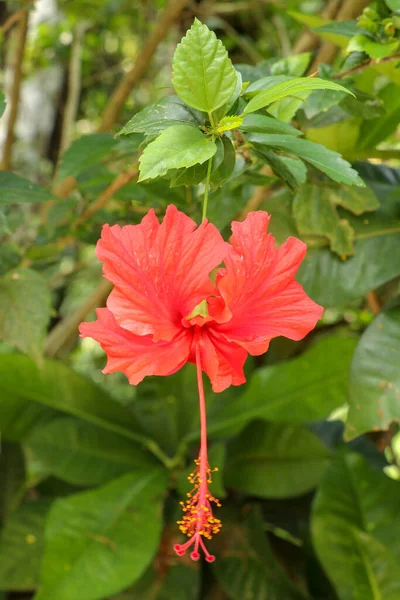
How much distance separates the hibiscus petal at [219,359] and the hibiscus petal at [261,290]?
1 centimetres

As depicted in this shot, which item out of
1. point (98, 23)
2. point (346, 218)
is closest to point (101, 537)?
point (346, 218)

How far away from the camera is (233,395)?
138 cm

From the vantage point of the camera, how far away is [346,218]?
83 centimetres

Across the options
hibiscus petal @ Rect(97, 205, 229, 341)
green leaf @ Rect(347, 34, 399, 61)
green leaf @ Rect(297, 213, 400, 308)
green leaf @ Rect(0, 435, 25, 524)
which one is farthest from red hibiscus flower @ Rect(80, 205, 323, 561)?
green leaf @ Rect(0, 435, 25, 524)

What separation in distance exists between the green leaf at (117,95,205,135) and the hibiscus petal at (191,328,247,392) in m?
0.15

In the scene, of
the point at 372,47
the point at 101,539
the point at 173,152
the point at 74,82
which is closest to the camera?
the point at 173,152

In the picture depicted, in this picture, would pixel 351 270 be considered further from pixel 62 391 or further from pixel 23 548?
pixel 23 548

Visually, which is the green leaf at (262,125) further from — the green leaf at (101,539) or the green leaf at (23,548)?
the green leaf at (23,548)

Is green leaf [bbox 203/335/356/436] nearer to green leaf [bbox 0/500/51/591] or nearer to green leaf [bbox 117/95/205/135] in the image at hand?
green leaf [bbox 0/500/51/591]

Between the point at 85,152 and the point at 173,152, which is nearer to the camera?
the point at 173,152

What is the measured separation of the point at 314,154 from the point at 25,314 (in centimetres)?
41

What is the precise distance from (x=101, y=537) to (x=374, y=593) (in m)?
0.44

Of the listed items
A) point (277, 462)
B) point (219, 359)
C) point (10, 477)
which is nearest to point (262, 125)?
point (219, 359)

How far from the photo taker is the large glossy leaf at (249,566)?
1.18m
